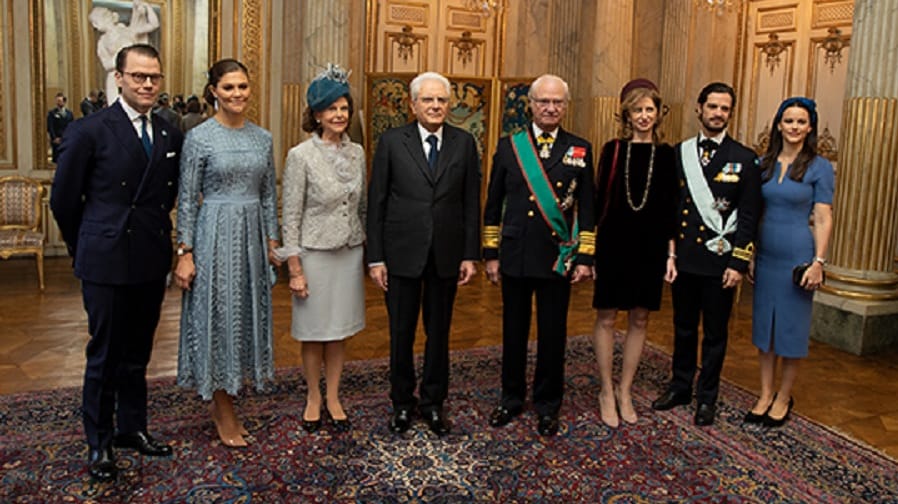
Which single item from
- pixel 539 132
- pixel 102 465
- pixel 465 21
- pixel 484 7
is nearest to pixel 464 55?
pixel 465 21

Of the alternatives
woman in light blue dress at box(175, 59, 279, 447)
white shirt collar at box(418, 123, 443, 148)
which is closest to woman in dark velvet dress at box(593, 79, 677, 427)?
white shirt collar at box(418, 123, 443, 148)

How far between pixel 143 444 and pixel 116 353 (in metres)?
0.46

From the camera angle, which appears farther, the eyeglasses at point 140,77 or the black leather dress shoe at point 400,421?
→ the black leather dress shoe at point 400,421

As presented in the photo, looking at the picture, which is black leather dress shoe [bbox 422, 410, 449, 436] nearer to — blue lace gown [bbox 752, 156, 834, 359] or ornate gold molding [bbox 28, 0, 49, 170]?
blue lace gown [bbox 752, 156, 834, 359]

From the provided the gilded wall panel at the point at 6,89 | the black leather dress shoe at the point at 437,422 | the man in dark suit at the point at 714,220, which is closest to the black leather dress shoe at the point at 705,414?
the man in dark suit at the point at 714,220

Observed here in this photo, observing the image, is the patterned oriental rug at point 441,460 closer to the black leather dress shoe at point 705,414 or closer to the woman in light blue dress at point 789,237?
the black leather dress shoe at point 705,414

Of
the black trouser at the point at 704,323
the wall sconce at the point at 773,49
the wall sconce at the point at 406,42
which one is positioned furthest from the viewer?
the wall sconce at the point at 406,42

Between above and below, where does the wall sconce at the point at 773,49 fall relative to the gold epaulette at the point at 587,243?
above

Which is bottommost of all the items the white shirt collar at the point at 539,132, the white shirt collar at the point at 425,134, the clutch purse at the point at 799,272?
the clutch purse at the point at 799,272

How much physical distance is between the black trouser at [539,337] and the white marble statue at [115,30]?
6036mm

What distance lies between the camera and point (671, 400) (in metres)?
4.21

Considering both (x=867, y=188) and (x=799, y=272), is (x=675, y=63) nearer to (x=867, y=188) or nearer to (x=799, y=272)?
(x=867, y=188)

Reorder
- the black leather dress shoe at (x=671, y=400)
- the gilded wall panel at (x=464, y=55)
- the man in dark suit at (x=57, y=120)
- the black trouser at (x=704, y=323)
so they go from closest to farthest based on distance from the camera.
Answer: the black trouser at (x=704, y=323), the black leather dress shoe at (x=671, y=400), the man in dark suit at (x=57, y=120), the gilded wall panel at (x=464, y=55)

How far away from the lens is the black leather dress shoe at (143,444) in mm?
3377
